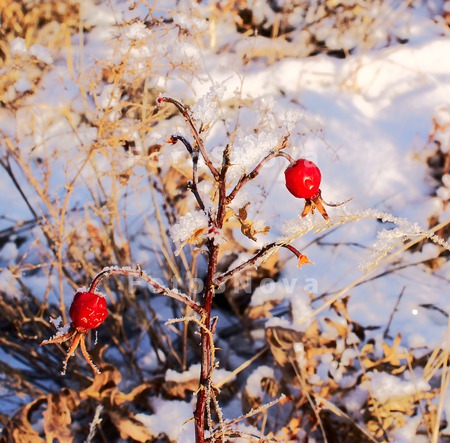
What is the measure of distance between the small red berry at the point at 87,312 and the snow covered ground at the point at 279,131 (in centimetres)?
46

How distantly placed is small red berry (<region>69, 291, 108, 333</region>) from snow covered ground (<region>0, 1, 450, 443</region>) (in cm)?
46

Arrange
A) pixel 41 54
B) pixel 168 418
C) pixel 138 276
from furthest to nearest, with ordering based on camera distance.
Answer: pixel 41 54 < pixel 168 418 < pixel 138 276

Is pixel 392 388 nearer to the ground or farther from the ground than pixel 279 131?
nearer to the ground

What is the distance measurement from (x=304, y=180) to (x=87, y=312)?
31cm

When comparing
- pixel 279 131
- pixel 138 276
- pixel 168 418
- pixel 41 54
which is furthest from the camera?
pixel 41 54

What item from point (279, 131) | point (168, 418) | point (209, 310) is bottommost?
point (168, 418)

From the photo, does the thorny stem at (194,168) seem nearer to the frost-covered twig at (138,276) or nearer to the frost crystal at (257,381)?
the frost-covered twig at (138,276)

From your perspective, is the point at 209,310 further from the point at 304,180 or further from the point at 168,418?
the point at 168,418

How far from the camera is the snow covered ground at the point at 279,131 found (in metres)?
1.33

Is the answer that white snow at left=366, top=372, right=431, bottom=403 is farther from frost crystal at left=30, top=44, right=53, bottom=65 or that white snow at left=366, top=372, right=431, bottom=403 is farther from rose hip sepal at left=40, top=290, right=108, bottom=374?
frost crystal at left=30, top=44, right=53, bottom=65

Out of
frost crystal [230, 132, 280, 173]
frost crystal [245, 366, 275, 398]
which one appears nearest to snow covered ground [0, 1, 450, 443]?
frost crystal [245, 366, 275, 398]

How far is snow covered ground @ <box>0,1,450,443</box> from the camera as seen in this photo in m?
1.33

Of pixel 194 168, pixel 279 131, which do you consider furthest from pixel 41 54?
pixel 194 168

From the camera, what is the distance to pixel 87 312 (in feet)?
2.22
